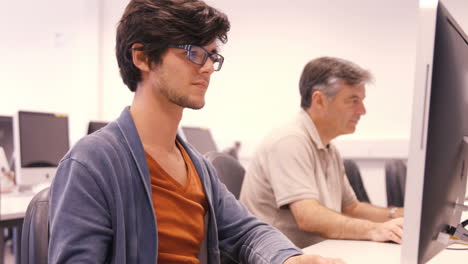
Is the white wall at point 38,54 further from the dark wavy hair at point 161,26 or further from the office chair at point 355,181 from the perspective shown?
the dark wavy hair at point 161,26

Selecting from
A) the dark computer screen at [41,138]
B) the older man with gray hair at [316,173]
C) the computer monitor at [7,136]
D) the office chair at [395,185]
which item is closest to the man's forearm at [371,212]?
the older man with gray hair at [316,173]

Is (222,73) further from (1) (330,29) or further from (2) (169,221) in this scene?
(2) (169,221)

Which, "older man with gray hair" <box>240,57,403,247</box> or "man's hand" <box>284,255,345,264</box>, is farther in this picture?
"older man with gray hair" <box>240,57,403,247</box>

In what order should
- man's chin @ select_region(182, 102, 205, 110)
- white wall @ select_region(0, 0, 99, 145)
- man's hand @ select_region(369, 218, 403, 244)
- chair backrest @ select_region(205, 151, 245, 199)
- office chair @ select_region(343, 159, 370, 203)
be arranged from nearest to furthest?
man's chin @ select_region(182, 102, 205, 110) < man's hand @ select_region(369, 218, 403, 244) < chair backrest @ select_region(205, 151, 245, 199) < office chair @ select_region(343, 159, 370, 203) < white wall @ select_region(0, 0, 99, 145)

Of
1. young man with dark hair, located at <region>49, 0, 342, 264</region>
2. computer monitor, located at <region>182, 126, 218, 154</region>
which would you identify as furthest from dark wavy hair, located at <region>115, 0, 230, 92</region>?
computer monitor, located at <region>182, 126, 218, 154</region>

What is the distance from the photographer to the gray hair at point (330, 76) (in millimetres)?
1988

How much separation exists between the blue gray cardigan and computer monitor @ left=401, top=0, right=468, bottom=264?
1.30 ft

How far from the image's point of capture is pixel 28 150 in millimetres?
2773

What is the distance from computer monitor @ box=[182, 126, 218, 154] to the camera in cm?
282

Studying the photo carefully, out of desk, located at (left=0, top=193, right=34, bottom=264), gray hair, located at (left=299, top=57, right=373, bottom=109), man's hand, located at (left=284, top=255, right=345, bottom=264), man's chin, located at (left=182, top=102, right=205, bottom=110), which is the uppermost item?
gray hair, located at (left=299, top=57, right=373, bottom=109)

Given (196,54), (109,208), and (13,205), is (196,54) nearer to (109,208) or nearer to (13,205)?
(109,208)

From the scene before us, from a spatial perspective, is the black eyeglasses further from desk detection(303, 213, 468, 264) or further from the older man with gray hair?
the older man with gray hair

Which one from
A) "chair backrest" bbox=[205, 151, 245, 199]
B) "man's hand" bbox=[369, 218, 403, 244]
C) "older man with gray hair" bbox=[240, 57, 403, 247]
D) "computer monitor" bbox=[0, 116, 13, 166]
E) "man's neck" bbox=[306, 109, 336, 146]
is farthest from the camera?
"computer monitor" bbox=[0, 116, 13, 166]

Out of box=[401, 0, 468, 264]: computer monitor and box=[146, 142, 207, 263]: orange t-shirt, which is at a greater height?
box=[401, 0, 468, 264]: computer monitor
